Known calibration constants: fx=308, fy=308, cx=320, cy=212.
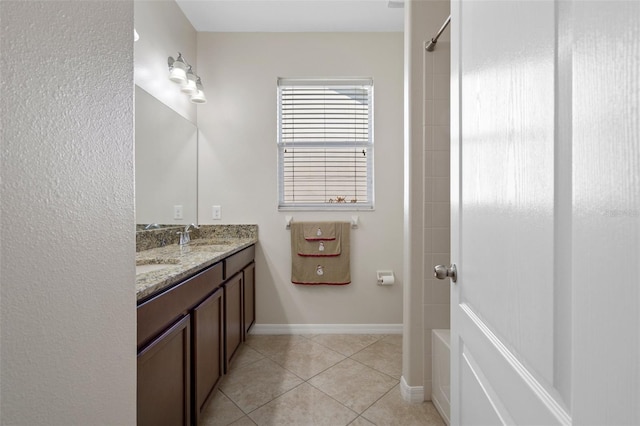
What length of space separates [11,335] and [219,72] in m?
2.75

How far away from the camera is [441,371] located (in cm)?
161

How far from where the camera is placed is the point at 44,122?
473mm

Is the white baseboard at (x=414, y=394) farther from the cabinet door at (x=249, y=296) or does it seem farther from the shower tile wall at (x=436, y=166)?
the cabinet door at (x=249, y=296)

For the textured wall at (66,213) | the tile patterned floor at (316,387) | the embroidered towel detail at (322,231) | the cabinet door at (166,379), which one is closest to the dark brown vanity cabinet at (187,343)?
the cabinet door at (166,379)

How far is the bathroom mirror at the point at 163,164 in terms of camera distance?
1921mm

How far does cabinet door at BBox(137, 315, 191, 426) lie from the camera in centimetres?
102

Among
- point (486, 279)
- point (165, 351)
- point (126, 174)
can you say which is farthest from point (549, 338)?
point (165, 351)

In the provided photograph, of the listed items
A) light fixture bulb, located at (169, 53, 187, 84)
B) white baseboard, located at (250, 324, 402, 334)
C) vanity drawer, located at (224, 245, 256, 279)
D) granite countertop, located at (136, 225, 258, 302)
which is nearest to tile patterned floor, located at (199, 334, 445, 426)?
white baseboard, located at (250, 324, 402, 334)

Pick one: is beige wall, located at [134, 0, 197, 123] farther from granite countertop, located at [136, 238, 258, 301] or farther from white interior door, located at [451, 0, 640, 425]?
white interior door, located at [451, 0, 640, 425]

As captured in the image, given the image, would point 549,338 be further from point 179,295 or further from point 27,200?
point 179,295

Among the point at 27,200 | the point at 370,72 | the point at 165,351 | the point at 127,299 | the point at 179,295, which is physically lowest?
the point at 165,351

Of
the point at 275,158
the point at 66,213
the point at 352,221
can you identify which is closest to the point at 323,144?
the point at 275,158

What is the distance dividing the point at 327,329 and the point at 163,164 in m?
1.90

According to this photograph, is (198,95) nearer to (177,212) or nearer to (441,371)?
(177,212)
